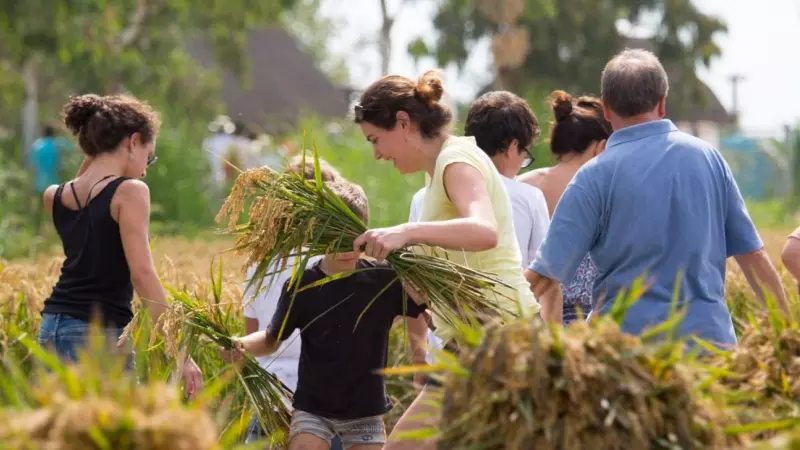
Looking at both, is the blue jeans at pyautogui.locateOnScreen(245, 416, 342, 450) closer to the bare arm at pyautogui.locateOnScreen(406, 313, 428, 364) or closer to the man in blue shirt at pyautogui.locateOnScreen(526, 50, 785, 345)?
the bare arm at pyautogui.locateOnScreen(406, 313, 428, 364)

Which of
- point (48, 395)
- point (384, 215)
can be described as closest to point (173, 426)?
point (48, 395)

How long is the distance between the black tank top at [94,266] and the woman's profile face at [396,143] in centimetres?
116

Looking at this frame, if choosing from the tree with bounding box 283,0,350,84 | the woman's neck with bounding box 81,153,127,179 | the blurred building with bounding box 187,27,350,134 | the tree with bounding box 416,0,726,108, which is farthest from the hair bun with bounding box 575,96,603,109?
the tree with bounding box 283,0,350,84

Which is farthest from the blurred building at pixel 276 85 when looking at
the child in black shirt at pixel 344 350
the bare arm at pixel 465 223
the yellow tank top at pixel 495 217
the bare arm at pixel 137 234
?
the bare arm at pixel 465 223

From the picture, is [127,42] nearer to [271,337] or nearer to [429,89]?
[271,337]

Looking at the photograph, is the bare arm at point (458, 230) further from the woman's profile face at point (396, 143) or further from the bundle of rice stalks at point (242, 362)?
the bundle of rice stalks at point (242, 362)

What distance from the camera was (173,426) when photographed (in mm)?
2648

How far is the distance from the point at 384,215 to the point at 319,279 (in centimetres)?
1516

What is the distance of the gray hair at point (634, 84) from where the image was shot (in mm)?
4555

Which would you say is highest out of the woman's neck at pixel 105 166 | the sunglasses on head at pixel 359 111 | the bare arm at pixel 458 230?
the sunglasses on head at pixel 359 111

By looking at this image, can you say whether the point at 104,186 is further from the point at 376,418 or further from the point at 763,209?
the point at 763,209

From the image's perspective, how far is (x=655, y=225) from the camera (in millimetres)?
4445

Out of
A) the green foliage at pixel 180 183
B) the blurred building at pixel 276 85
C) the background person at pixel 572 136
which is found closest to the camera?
Answer: the background person at pixel 572 136

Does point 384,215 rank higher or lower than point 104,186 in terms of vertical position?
lower
